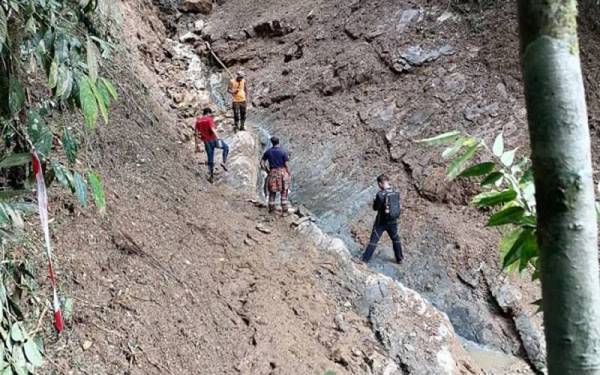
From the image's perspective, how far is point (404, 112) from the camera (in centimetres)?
1084

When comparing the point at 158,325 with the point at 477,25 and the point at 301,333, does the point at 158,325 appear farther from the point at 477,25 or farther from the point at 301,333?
the point at 477,25

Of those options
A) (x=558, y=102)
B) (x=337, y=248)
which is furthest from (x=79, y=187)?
(x=337, y=248)

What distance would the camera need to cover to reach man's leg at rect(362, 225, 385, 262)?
320 inches

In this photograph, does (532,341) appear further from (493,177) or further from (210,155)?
(493,177)

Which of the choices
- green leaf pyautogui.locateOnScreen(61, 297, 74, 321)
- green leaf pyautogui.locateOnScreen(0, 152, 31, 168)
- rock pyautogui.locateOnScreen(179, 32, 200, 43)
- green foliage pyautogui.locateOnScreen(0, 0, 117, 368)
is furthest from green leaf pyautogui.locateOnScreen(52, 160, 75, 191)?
rock pyautogui.locateOnScreen(179, 32, 200, 43)

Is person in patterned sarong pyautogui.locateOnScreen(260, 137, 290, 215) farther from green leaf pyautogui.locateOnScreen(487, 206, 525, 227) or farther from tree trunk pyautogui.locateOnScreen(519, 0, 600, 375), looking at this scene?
tree trunk pyautogui.locateOnScreen(519, 0, 600, 375)

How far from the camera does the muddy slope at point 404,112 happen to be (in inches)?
323

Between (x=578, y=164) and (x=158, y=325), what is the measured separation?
14.8 feet

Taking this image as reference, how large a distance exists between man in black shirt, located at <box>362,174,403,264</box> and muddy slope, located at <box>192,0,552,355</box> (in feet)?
0.94

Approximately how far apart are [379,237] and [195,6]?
1204cm

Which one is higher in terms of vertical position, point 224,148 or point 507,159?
point 507,159

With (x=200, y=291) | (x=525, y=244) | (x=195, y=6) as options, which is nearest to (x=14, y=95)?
(x=525, y=244)

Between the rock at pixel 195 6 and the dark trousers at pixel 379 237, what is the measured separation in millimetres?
11878

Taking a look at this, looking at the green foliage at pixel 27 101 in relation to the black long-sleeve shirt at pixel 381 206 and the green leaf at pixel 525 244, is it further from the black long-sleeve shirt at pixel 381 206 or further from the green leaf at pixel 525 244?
the black long-sleeve shirt at pixel 381 206
